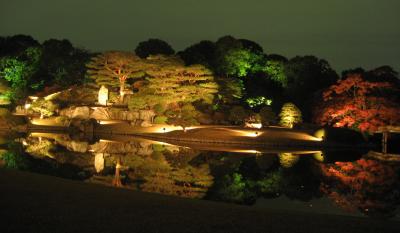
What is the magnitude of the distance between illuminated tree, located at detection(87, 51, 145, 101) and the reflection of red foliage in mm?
18266

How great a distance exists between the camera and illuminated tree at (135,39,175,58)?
5603cm

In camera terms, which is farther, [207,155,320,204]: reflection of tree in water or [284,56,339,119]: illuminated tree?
[284,56,339,119]: illuminated tree

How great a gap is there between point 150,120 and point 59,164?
62.9ft

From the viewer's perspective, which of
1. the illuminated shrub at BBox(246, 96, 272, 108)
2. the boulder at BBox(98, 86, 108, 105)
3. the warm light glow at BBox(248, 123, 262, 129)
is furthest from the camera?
the illuminated shrub at BBox(246, 96, 272, 108)

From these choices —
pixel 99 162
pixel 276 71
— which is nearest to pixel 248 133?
→ pixel 99 162

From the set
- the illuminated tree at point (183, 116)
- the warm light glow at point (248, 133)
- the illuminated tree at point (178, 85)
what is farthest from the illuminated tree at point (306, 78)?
the warm light glow at point (248, 133)

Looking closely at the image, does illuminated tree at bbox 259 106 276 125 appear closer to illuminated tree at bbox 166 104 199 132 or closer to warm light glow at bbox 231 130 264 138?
illuminated tree at bbox 166 104 199 132

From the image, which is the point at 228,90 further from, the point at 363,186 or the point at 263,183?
the point at 363,186

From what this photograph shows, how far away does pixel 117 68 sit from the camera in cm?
4175

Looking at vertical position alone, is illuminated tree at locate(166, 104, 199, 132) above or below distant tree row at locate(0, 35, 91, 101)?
below

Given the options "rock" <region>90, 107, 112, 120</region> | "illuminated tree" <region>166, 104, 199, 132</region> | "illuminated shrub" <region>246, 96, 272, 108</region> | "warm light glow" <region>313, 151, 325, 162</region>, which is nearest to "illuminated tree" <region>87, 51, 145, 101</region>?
"rock" <region>90, 107, 112, 120</region>

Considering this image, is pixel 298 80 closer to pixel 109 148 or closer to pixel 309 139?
pixel 309 139

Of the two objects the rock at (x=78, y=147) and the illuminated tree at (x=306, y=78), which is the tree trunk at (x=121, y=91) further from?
the illuminated tree at (x=306, y=78)

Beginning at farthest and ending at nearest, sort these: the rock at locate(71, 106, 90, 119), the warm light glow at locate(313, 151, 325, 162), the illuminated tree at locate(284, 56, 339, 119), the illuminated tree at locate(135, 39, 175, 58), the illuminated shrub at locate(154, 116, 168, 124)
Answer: the illuminated tree at locate(135, 39, 175, 58) → the illuminated tree at locate(284, 56, 339, 119) → the rock at locate(71, 106, 90, 119) → the illuminated shrub at locate(154, 116, 168, 124) → the warm light glow at locate(313, 151, 325, 162)
